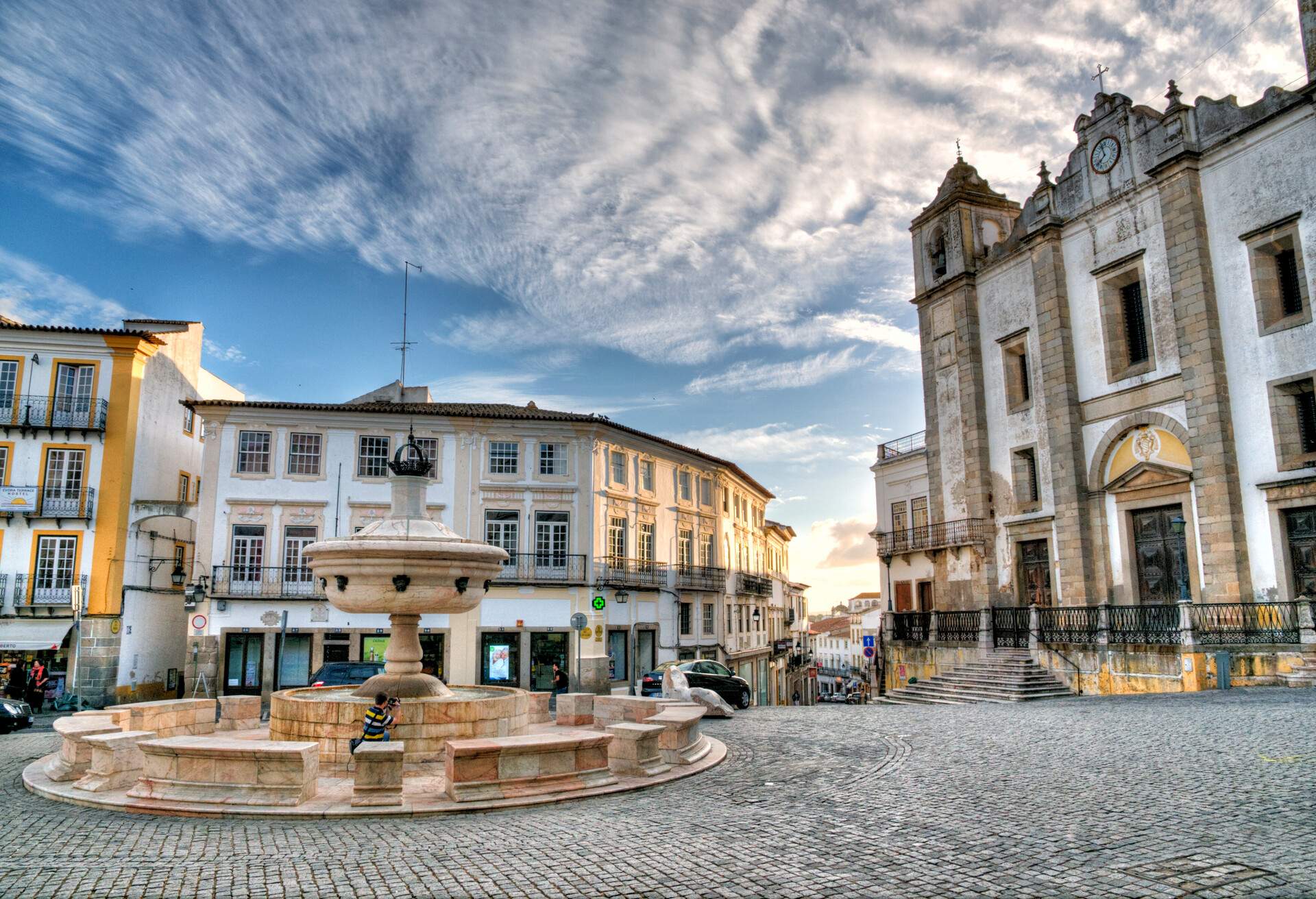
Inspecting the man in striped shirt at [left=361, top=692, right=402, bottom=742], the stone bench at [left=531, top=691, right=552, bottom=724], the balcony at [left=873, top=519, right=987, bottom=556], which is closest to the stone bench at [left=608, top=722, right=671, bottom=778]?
the man in striped shirt at [left=361, top=692, right=402, bottom=742]

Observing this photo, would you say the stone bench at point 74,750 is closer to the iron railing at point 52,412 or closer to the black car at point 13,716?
the black car at point 13,716

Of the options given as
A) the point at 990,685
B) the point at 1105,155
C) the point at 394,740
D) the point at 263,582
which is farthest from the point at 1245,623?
the point at 263,582

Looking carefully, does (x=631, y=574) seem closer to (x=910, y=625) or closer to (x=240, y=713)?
(x=910, y=625)

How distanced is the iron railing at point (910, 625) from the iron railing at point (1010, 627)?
8.95ft

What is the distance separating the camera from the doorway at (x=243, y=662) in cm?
3034

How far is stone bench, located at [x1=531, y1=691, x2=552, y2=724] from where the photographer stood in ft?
50.2

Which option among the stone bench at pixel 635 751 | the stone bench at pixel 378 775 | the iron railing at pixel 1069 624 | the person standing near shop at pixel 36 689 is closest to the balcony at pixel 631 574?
the iron railing at pixel 1069 624

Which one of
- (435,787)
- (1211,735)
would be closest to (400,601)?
(435,787)

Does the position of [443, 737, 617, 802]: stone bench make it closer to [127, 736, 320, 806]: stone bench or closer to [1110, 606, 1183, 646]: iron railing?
[127, 736, 320, 806]: stone bench

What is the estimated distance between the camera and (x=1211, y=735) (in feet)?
40.2

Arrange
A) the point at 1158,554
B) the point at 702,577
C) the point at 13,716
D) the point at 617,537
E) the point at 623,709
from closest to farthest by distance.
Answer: the point at 623,709
the point at 13,716
the point at 1158,554
the point at 617,537
the point at 702,577

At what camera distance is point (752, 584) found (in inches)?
1877

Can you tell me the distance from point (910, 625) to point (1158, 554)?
8.80 meters

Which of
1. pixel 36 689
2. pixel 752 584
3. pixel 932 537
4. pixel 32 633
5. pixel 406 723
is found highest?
pixel 932 537
